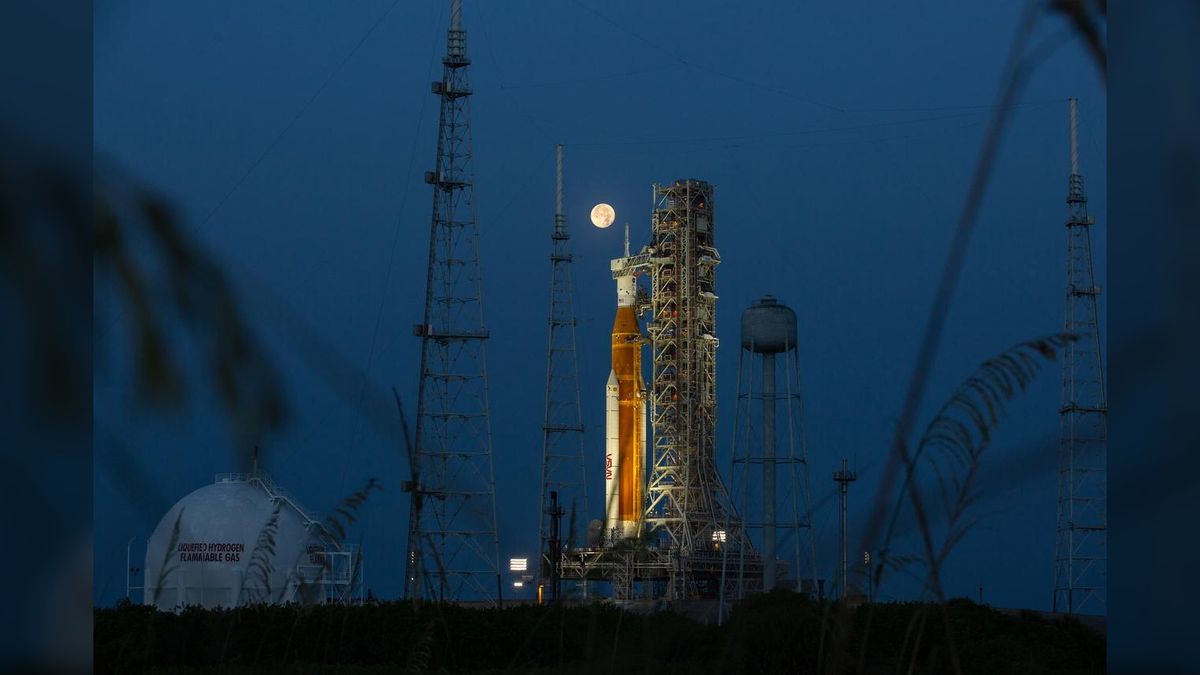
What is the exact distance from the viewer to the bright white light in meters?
56.4

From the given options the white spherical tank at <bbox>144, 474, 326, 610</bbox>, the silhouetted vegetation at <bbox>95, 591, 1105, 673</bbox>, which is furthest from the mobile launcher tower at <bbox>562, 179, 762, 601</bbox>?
the silhouetted vegetation at <bbox>95, 591, 1105, 673</bbox>

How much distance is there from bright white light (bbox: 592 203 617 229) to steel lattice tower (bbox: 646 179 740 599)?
630 centimetres

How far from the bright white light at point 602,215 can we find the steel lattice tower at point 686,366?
6.30m

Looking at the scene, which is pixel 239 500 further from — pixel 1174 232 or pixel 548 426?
pixel 1174 232

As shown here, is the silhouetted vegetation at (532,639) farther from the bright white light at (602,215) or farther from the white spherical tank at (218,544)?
the bright white light at (602,215)

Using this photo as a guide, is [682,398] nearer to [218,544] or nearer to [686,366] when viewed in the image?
[686,366]

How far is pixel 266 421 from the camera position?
861 mm

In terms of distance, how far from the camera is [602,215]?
56.7 metres

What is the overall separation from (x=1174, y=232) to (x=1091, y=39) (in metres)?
0.18

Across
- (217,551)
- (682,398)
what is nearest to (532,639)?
(217,551)

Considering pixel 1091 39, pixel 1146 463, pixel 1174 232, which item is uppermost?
pixel 1091 39

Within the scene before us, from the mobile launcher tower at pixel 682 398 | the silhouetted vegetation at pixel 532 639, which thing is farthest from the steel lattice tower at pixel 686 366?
the silhouetted vegetation at pixel 532 639

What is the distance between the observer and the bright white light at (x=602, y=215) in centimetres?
5638

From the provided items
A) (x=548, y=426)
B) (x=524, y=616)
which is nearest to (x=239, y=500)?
(x=548, y=426)
